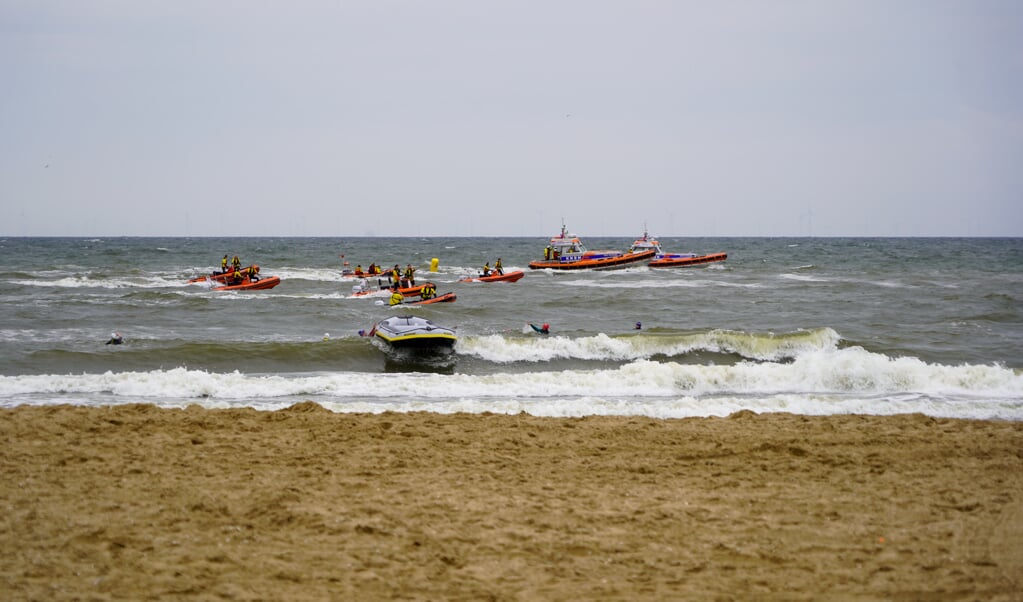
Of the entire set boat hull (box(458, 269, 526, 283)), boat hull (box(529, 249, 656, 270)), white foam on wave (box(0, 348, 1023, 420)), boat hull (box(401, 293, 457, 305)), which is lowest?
white foam on wave (box(0, 348, 1023, 420))

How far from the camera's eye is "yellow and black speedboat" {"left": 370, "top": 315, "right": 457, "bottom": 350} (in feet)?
63.6

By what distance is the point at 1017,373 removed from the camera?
15609mm

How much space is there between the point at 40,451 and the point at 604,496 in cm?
637

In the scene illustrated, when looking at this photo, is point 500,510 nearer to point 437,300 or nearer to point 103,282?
point 437,300

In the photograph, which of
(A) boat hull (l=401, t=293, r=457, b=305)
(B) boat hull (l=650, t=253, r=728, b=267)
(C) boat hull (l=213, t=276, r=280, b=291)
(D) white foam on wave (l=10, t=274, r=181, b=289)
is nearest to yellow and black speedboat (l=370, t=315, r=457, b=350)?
(A) boat hull (l=401, t=293, r=457, b=305)

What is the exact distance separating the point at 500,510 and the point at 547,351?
1336 cm

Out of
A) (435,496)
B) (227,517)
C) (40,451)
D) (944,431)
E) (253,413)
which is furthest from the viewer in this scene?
(253,413)

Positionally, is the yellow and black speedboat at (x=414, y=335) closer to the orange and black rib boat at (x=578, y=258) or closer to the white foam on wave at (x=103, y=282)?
the white foam on wave at (x=103, y=282)

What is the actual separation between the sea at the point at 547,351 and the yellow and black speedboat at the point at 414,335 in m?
0.36

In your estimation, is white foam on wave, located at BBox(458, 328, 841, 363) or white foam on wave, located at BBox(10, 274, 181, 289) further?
white foam on wave, located at BBox(10, 274, 181, 289)

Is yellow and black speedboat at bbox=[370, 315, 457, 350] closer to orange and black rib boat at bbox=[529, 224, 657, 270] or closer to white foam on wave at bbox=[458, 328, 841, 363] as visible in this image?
white foam on wave at bbox=[458, 328, 841, 363]

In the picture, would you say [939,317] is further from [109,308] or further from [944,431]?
[109,308]

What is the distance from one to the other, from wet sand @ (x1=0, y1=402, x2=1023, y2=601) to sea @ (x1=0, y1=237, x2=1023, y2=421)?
2.74 metres

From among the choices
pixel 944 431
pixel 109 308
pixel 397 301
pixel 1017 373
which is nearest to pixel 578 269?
pixel 397 301
